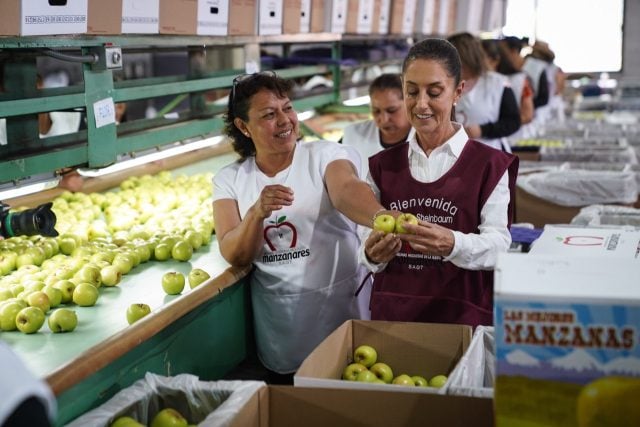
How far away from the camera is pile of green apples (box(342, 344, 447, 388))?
8.80 ft

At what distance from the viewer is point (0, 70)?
3252mm

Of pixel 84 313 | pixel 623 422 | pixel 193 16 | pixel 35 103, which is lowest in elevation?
pixel 84 313

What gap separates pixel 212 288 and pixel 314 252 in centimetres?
44

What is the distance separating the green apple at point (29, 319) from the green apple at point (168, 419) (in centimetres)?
71

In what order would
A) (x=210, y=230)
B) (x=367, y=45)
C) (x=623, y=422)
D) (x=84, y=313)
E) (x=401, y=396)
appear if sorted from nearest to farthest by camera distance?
1. (x=623, y=422)
2. (x=401, y=396)
3. (x=84, y=313)
4. (x=210, y=230)
5. (x=367, y=45)

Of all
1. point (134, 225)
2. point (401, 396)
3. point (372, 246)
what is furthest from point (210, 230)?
point (401, 396)

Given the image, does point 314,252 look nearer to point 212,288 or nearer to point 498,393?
point 212,288

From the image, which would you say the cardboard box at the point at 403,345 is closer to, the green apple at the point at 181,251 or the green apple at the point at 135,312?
the green apple at the point at 135,312

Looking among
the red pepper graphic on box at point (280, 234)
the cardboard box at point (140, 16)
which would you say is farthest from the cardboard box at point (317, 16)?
the red pepper graphic on box at point (280, 234)

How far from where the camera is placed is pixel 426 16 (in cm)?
894

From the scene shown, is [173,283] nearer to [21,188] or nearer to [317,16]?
[21,188]

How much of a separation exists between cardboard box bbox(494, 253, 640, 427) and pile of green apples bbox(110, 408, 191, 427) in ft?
3.02

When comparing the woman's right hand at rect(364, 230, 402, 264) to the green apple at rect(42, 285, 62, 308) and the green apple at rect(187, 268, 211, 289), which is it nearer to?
the green apple at rect(187, 268, 211, 289)

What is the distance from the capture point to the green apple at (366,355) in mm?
Answer: 2801
